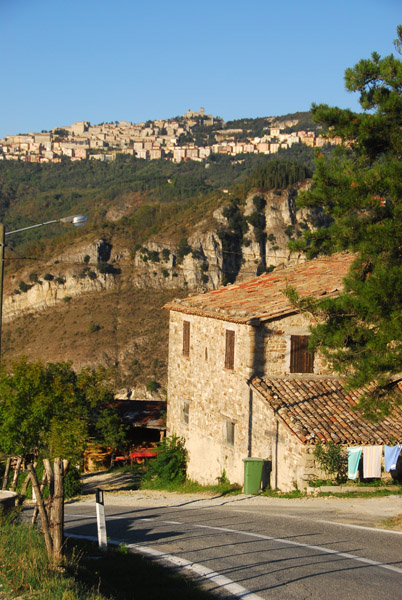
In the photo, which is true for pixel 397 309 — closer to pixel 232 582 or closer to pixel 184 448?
pixel 232 582

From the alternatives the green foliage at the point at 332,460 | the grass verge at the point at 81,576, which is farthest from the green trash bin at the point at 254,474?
the grass verge at the point at 81,576

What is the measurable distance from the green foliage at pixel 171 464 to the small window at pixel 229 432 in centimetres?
338

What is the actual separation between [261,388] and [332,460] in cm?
338

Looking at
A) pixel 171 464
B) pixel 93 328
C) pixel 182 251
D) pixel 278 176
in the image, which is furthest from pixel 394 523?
pixel 278 176

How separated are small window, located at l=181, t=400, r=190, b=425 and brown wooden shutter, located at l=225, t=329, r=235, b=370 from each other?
13.0ft

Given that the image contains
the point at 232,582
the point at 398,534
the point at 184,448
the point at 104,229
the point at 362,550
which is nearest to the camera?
the point at 232,582

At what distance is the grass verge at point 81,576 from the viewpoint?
862 centimetres

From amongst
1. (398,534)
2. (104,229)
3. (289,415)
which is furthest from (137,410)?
(104,229)

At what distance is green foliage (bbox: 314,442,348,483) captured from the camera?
61.5 feet

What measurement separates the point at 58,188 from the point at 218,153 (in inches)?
1619

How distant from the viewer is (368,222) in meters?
14.7

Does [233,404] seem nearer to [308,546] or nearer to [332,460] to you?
[332,460]

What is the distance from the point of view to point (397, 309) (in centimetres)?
1387

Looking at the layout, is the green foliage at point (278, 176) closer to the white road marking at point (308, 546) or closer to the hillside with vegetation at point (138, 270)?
the hillside with vegetation at point (138, 270)
